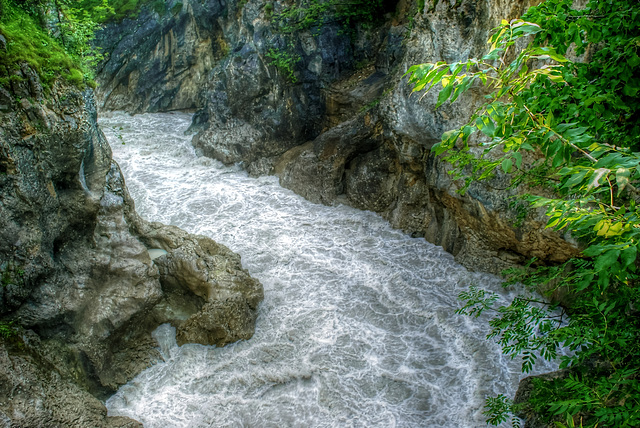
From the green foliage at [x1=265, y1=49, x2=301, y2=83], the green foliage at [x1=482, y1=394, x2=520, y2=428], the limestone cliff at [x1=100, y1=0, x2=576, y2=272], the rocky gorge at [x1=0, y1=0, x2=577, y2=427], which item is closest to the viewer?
the green foliage at [x1=482, y1=394, x2=520, y2=428]

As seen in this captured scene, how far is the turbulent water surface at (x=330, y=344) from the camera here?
7184mm

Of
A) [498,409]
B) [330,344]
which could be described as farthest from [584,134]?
[330,344]

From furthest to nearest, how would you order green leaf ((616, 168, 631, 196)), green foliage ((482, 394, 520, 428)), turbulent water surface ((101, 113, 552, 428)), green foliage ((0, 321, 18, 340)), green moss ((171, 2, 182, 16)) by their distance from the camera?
green moss ((171, 2, 182, 16))
turbulent water surface ((101, 113, 552, 428))
green foliage ((0, 321, 18, 340))
green foliage ((482, 394, 520, 428))
green leaf ((616, 168, 631, 196))

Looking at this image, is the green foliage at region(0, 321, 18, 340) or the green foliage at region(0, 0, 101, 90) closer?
the green foliage at region(0, 321, 18, 340)

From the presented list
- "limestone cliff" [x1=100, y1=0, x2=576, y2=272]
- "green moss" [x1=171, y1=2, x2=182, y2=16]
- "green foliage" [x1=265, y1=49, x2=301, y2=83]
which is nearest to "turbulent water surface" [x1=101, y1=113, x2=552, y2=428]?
"limestone cliff" [x1=100, y1=0, x2=576, y2=272]

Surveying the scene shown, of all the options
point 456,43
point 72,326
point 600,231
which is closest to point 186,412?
point 72,326

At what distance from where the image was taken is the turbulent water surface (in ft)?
23.6

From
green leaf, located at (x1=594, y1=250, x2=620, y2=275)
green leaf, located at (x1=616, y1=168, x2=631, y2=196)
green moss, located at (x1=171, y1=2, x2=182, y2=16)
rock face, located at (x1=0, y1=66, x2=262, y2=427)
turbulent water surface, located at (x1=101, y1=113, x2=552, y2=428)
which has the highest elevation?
green moss, located at (x1=171, y1=2, x2=182, y2=16)

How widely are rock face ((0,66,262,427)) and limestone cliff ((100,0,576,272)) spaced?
4.94 meters

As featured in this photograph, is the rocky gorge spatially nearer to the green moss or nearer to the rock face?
the rock face

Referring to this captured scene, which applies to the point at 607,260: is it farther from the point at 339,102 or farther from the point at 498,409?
the point at 339,102

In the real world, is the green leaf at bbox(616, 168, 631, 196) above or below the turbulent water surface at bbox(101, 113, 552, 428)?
above

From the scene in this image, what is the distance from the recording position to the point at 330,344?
27.7 feet

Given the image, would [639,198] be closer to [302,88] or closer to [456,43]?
[456,43]
